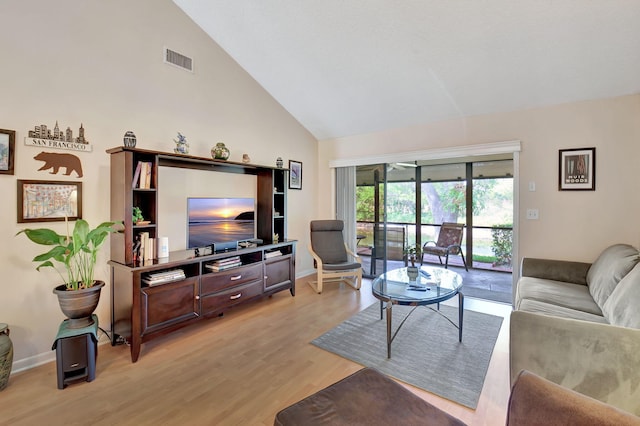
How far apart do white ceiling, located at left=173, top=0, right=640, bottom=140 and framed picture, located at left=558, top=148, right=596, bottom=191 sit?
1.95ft

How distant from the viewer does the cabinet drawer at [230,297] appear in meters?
3.03

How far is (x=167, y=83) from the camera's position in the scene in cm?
321

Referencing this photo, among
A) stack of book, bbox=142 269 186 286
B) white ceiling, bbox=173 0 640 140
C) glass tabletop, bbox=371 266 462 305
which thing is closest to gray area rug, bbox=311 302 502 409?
glass tabletop, bbox=371 266 462 305

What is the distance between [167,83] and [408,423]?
142 inches

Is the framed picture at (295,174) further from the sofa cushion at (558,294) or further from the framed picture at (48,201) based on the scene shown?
the sofa cushion at (558,294)

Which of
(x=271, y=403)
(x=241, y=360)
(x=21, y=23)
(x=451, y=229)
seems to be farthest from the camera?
(x=451, y=229)

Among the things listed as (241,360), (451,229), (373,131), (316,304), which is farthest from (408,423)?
(451,229)

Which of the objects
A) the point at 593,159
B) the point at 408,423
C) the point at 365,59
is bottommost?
the point at 408,423

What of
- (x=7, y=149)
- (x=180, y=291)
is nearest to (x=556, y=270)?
(x=180, y=291)

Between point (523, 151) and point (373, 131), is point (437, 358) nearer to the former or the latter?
point (523, 151)

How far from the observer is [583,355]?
5.13 feet

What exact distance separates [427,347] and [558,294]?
125 centimetres

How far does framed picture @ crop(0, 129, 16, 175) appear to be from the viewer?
2.24m

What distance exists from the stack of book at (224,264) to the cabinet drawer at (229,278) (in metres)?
0.05
